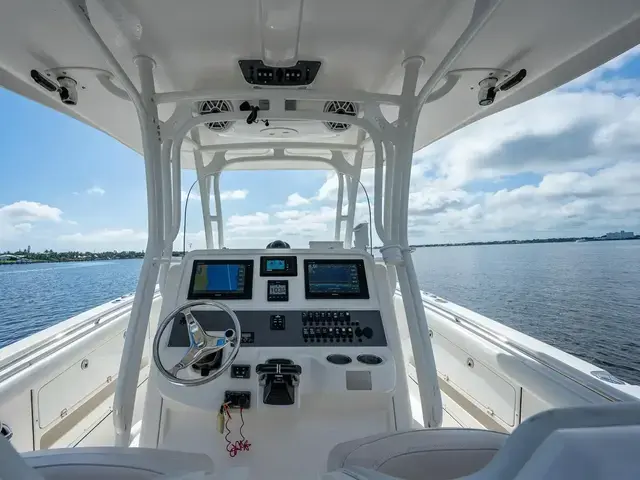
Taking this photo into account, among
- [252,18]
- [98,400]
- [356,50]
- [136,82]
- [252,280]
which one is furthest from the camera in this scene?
[98,400]

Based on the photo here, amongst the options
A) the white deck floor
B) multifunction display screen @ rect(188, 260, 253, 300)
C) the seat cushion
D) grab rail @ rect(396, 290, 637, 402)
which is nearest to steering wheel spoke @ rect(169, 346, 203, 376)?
multifunction display screen @ rect(188, 260, 253, 300)

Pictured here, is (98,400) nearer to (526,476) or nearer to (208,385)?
(208,385)

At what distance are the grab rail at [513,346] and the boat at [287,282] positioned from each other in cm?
1

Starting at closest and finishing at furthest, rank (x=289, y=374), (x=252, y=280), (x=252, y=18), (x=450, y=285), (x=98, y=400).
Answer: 1. (x=252, y=18)
2. (x=289, y=374)
3. (x=252, y=280)
4. (x=98, y=400)
5. (x=450, y=285)

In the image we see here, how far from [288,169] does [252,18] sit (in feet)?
8.69

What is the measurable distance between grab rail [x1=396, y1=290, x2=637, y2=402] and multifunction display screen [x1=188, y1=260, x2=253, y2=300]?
1.47 meters

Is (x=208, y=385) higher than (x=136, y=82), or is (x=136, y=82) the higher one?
(x=136, y=82)

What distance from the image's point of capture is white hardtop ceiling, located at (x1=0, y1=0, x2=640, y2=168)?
A: 1.42 metres

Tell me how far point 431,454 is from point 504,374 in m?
1.23

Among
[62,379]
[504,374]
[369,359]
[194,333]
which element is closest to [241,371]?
[194,333]

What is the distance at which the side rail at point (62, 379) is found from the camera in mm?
1646

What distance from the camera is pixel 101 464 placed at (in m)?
0.78

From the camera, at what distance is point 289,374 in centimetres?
164

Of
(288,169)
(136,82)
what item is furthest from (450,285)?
(136,82)
